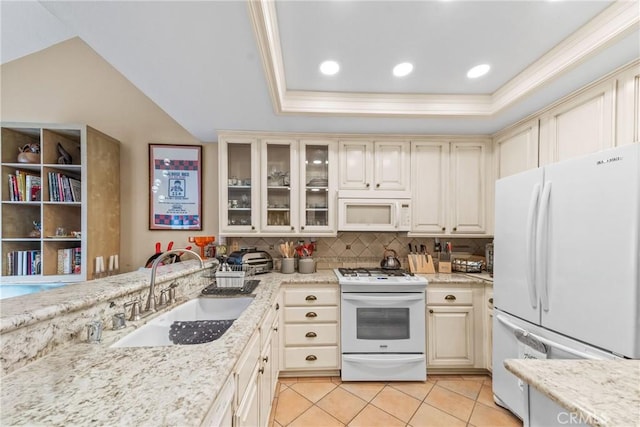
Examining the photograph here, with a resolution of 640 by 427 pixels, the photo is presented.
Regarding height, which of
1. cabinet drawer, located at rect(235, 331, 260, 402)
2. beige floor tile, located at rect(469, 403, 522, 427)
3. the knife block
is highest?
the knife block

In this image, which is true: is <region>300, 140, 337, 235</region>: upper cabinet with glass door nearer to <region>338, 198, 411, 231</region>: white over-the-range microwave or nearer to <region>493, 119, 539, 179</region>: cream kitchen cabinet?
<region>338, 198, 411, 231</region>: white over-the-range microwave

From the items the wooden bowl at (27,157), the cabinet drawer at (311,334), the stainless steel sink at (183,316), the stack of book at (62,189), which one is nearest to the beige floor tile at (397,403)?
the cabinet drawer at (311,334)

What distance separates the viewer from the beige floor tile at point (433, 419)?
1.66m

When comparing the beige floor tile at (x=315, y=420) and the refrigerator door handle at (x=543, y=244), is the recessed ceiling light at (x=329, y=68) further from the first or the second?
the beige floor tile at (x=315, y=420)

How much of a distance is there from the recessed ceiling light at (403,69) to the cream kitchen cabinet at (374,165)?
785 mm

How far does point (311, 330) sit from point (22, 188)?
3.09 metres

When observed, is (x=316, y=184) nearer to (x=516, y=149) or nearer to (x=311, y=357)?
(x=311, y=357)

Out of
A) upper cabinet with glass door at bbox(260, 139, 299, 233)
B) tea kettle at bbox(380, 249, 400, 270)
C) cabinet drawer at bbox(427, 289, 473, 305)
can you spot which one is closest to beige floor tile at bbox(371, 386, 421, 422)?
cabinet drawer at bbox(427, 289, 473, 305)

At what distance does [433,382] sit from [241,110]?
289cm

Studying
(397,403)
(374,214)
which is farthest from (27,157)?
(397,403)

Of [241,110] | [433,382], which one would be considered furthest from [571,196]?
[241,110]

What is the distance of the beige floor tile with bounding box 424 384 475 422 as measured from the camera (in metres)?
1.77

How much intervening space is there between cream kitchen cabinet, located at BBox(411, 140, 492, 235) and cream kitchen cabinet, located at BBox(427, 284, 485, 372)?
2.04 feet

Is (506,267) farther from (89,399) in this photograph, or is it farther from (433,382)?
(89,399)
